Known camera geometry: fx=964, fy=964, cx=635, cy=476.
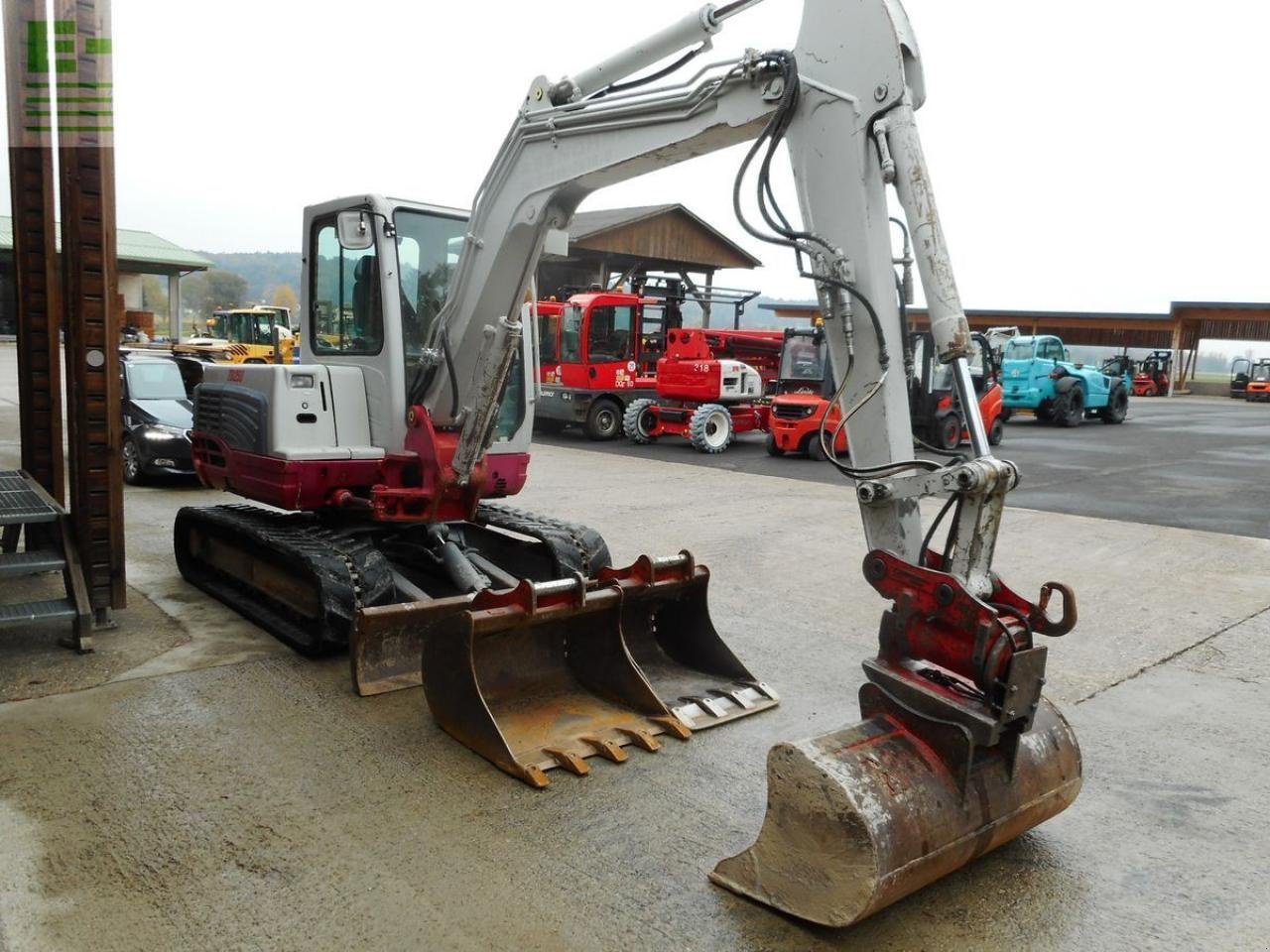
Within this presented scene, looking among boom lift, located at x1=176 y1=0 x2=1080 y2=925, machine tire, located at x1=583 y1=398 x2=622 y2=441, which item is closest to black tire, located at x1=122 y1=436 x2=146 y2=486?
A: boom lift, located at x1=176 y1=0 x2=1080 y2=925

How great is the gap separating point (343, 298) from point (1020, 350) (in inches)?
885

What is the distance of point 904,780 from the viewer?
9.95 ft

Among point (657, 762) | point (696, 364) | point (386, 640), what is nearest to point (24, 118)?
point (386, 640)

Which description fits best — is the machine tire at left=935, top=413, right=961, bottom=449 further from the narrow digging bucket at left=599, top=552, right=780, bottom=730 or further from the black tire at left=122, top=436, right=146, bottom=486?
the narrow digging bucket at left=599, top=552, right=780, bottom=730

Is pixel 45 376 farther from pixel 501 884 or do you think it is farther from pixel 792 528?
pixel 792 528

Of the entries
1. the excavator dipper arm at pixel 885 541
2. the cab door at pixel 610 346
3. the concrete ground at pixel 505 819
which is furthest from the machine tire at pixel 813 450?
the excavator dipper arm at pixel 885 541

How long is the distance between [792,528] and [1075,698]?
15.0 ft

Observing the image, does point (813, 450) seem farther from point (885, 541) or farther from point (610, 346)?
point (885, 541)

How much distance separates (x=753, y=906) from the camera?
10.3ft

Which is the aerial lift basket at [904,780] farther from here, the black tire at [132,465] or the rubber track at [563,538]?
the black tire at [132,465]

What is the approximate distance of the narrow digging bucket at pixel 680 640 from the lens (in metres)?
4.81

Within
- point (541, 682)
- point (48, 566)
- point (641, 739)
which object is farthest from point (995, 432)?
point (48, 566)

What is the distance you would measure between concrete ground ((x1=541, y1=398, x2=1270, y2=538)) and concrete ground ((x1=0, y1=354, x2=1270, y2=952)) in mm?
5592

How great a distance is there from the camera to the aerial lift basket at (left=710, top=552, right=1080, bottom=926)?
292cm
